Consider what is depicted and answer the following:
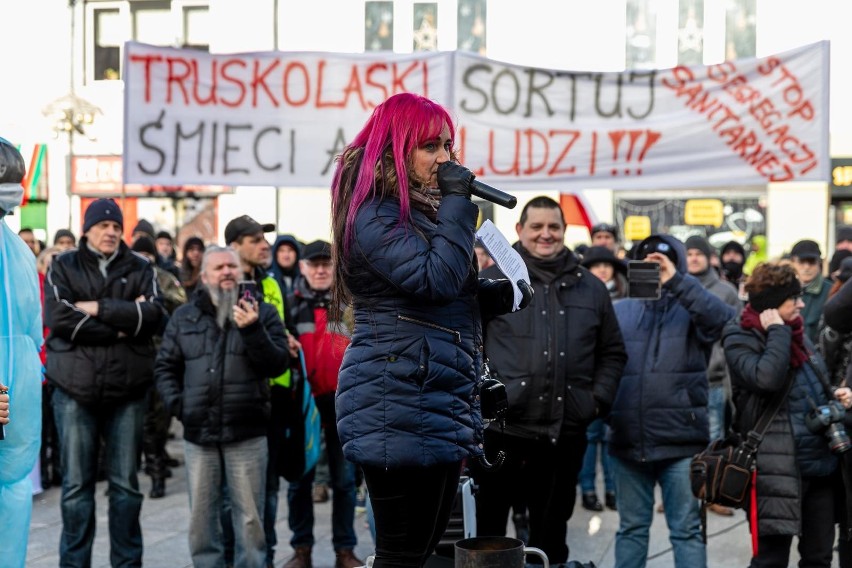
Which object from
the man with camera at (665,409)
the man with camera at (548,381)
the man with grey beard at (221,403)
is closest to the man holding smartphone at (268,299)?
the man with grey beard at (221,403)

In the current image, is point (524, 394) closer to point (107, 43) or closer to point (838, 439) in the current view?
point (838, 439)

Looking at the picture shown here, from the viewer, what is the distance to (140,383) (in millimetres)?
6148

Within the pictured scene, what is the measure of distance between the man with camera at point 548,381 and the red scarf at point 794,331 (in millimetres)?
620

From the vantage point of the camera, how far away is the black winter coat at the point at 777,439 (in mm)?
5238

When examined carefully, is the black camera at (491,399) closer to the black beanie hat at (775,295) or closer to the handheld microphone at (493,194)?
the handheld microphone at (493,194)

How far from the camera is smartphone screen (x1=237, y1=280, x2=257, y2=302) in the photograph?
5898mm

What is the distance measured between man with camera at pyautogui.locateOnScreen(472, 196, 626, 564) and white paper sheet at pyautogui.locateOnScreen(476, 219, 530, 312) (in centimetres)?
193

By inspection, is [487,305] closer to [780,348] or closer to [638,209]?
[780,348]

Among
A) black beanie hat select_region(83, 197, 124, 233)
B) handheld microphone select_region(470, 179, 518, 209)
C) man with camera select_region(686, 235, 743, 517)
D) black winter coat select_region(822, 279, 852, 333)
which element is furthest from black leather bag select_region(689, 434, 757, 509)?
black beanie hat select_region(83, 197, 124, 233)

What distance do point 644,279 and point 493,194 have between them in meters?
2.74

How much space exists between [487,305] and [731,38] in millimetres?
18374

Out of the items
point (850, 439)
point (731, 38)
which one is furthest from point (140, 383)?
point (731, 38)

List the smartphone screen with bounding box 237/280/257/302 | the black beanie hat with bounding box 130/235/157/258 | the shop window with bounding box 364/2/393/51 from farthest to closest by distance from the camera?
the shop window with bounding box 364/2/393/51
the black beanie hat with bounding box 130/235/157/258
the smartphone screen with bounding box 237/280/257/302

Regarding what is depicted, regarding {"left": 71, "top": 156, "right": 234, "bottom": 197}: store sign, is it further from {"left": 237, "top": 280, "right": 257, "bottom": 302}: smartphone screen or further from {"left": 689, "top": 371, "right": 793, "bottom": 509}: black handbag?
{"left": 689, "top": 371, "right": 793, "bottom": 509}: black handbag
